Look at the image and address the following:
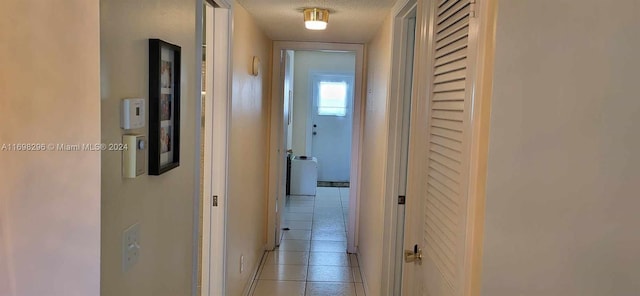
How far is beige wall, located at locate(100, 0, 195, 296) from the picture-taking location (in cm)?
109

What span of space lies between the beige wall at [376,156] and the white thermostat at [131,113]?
1.77 m

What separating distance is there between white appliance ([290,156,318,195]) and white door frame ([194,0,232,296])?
14.6 feet

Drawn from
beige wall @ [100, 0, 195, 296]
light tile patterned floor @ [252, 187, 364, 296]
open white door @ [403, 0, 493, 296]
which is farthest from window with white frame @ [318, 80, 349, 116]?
beige wall @ [100, 0, 195, 296]

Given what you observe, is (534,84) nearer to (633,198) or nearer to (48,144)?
(633,198)

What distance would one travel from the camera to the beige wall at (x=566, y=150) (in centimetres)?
66

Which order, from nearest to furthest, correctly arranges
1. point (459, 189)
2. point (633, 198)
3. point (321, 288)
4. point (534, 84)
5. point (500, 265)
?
point (633, 198) → point (534, 84) → point (500, 265) → point (459, 189) → point (321, 288)

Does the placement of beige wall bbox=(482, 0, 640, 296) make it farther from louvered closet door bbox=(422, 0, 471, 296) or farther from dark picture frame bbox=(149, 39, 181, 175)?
dark picture frame bbox=(149, 39, 181, 175)

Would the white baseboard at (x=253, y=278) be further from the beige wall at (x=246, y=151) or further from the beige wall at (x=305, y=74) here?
the beige wall at (x=305, y=74)

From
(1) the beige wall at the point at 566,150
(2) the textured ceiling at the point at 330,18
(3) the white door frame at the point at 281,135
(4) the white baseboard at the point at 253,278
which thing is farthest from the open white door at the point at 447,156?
(3) the white door frame at the point at 281,135

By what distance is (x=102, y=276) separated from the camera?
1.09 meters

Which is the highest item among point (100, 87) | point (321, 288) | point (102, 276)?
point (100, 87)

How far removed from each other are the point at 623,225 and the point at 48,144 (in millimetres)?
1161

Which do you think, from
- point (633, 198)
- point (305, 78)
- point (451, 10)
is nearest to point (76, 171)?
point (633, 198)

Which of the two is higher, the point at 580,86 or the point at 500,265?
the point at 580,86
